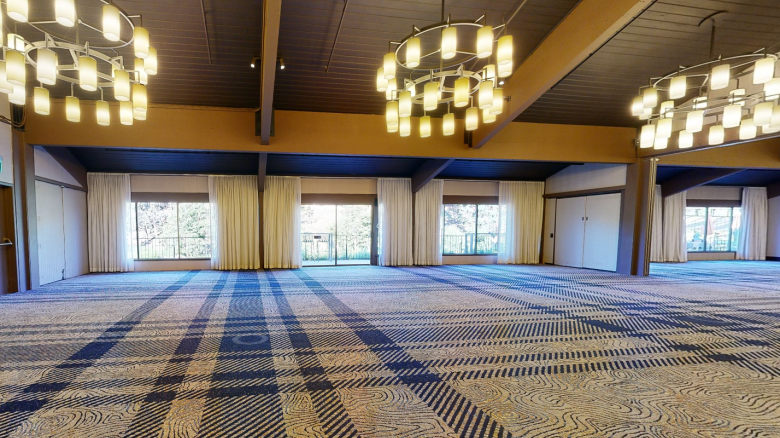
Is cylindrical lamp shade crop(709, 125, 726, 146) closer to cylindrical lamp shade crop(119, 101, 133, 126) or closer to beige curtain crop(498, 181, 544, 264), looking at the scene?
beige curtain crop(498, 181, 544, 264)

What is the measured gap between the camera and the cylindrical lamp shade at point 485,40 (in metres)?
2.88

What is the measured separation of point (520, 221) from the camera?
33.7ft

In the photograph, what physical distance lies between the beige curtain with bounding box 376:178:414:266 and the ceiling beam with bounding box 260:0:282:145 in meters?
4.08

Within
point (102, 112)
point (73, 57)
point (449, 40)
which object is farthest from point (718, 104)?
point (102, 112)

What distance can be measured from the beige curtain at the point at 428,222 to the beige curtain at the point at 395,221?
21 cm

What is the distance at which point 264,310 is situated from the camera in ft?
14.9

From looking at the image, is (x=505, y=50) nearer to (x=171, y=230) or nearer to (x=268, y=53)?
(x=268, y=53)

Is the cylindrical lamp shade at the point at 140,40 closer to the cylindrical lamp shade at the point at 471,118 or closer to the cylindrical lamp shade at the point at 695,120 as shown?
the cylindrical lamp shade at the point at 471,118

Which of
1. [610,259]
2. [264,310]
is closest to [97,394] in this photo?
[264,310]

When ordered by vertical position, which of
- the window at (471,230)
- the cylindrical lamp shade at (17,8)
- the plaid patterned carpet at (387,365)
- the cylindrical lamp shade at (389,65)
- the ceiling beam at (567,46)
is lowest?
the plaid patterned carpet at (387,365)

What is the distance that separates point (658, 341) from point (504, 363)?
1.77 m

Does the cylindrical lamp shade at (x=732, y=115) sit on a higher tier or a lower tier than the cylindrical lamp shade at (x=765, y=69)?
lower

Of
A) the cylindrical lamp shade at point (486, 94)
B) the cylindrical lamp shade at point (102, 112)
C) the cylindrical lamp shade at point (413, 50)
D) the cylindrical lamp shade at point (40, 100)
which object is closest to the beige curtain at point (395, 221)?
the cylindrical lamp shade at point (486, 94)

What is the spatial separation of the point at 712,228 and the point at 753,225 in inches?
49.1
